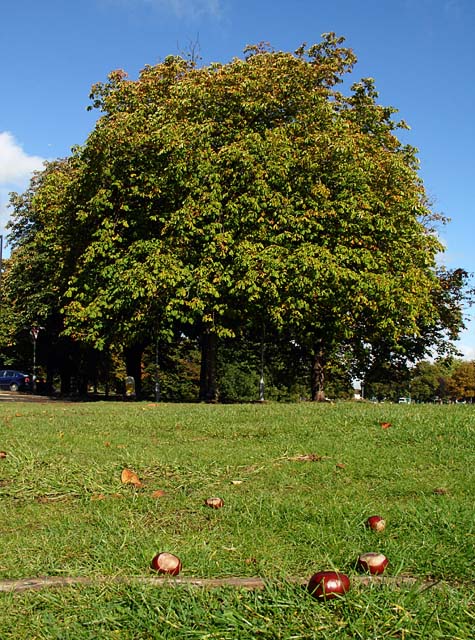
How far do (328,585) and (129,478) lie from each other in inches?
109

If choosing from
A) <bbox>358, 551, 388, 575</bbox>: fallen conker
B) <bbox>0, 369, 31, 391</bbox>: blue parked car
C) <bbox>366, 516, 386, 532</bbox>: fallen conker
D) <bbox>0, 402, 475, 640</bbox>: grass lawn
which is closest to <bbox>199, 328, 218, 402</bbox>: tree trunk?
<bbox>0, 402, 475, 640</bbox>: grass lawn

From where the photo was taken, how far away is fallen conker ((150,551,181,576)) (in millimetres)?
3172

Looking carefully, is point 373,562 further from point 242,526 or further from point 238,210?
point 238,210

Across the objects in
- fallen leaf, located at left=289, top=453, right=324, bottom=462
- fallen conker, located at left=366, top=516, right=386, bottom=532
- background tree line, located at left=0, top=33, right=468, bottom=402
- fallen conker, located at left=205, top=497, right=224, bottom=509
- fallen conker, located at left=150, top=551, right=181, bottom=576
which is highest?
background tree line, located at left=0, top=33, right=468, bottom=402

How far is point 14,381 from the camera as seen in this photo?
4428cm

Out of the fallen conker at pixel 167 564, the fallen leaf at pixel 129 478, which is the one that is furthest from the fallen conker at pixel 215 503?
the fallen conker at pixel 167 564

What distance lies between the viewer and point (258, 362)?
3388cm

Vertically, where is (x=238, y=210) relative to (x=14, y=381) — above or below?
above

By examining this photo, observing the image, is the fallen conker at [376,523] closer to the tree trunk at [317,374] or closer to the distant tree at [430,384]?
the tree trunk at [317,374]

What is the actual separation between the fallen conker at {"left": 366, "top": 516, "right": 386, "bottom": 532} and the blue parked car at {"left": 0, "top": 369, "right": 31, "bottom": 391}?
42891 millimetres

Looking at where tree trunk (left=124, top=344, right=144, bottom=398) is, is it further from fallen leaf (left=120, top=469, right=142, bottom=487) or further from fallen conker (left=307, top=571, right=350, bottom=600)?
fallen conker (left=307, top=571, right=350, bottom=600)

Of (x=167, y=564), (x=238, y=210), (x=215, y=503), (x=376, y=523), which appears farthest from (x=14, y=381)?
(x=167, y=564)

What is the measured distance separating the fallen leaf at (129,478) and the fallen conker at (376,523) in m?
2.01

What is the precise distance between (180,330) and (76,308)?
25.5 feet
